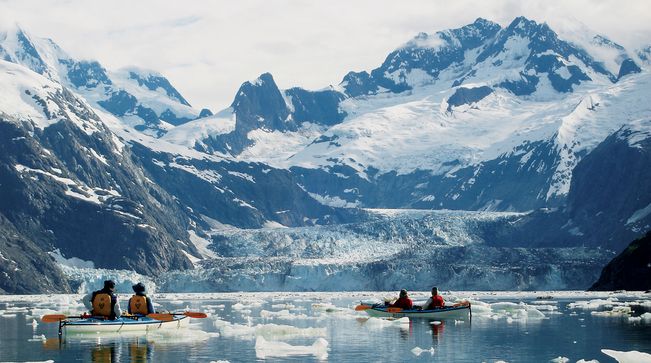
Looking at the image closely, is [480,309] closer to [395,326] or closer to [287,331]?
[395,326]

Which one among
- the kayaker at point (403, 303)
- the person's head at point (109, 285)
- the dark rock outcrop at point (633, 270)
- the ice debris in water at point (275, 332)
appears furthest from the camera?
the dark rock outcrop at point (633, 270)

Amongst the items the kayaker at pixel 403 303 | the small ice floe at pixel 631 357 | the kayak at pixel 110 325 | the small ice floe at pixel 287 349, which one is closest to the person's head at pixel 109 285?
the kayak at pixel 110 325

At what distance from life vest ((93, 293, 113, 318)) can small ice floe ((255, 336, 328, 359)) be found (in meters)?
13.4

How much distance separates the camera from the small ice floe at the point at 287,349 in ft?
244

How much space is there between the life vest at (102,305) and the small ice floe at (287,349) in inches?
527

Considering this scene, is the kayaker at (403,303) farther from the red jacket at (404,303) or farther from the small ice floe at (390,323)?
the small ice floe at (390,323)

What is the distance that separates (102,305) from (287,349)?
16130 millimetres

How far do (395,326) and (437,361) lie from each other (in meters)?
27.2

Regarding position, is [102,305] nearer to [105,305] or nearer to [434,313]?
[105,305]

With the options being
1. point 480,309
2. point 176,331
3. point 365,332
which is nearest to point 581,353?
point 365,332

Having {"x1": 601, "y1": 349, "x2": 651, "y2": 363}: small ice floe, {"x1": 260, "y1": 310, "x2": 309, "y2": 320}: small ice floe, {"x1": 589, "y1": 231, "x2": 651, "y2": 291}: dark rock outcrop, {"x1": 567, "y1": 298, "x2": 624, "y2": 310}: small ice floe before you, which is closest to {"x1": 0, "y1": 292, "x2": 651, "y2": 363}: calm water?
{"x1": 260, "y1": 310, "x2": 309, "y2": 320}: small ice floe

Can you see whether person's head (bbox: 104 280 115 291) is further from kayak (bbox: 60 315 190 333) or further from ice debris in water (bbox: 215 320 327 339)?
ice debris in water (bbox: 215 320 327 339)

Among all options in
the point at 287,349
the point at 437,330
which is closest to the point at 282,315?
the point at 437,330

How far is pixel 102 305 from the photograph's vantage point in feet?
281
